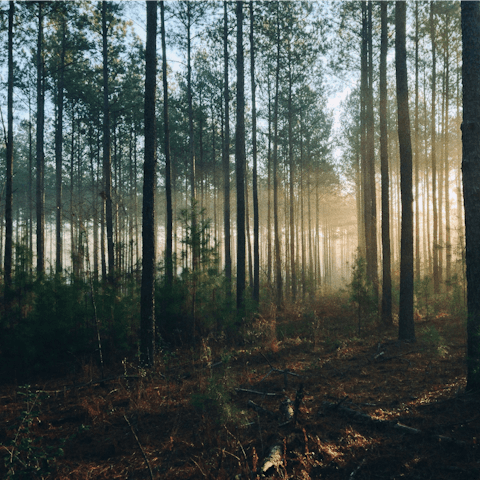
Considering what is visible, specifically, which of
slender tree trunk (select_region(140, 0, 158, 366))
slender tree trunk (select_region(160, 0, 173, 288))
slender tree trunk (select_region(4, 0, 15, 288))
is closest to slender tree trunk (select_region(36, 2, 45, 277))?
slender tree trunk (select_region(4, 0, 15, 288))

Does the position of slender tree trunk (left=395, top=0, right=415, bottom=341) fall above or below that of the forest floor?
above

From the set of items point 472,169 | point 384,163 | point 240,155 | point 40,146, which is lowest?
point 472,169

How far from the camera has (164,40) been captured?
1274 centimetres

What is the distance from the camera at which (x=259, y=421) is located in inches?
158

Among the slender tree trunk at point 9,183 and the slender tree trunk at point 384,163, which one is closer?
the slender tree trunk at point 9,183

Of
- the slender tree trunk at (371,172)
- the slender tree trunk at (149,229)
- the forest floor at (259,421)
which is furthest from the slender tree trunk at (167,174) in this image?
the slender tree trunk at (371,172)

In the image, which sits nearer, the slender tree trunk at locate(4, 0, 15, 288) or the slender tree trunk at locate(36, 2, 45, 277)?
the slender tree trunk at locate(4, 0, 15, 288)

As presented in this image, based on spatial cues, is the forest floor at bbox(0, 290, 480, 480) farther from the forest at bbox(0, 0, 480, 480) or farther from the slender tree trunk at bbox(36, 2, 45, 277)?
the slender tree trunk at bbox(36, 2, 45, 277)

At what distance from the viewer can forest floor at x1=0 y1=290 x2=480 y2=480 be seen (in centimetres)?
321

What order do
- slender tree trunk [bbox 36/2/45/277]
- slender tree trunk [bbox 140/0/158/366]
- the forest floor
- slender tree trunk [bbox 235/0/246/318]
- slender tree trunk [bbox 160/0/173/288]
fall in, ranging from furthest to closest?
slender tree trunk [bbox 36/2/45/277] → slender tree trunk [bbox 235/0/246/318] → slender tree trunk [bbox 160/0/173/288] → slender tree trunk [bbox 140/0/158/366] → the forest floor

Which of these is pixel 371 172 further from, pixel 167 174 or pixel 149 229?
pixel 149 229

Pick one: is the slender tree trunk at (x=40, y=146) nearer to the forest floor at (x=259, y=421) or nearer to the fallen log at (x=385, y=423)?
the forest floor at (x=259, y=421)

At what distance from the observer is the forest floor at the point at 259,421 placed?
10.5ft

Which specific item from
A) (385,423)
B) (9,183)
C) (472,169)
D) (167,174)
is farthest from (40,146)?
(385,423)
